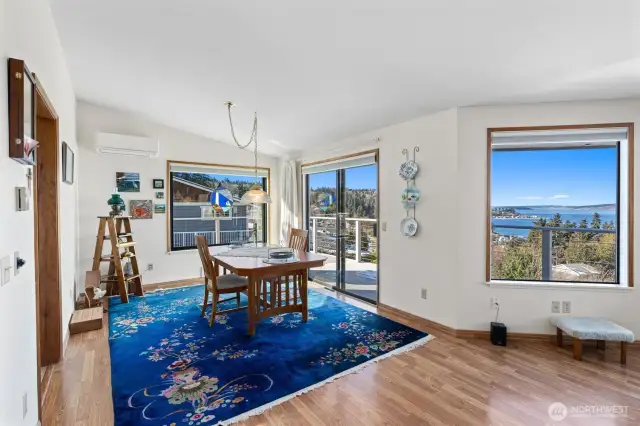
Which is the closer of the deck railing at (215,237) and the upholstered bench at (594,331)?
the upholstered bench at (594,331)

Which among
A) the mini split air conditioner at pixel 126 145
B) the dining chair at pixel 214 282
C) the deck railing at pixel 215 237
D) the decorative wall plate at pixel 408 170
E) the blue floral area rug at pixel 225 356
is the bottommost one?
the blue floral area rug at pixel 225 356

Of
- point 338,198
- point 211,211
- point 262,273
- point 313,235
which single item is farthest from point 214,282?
point 211,211

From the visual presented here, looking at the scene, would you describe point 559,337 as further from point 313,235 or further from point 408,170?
point 313,235

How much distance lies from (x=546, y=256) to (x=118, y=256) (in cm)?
501

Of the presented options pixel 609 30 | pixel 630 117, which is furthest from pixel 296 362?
pixel 630 117

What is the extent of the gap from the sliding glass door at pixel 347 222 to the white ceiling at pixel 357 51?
1.00 m

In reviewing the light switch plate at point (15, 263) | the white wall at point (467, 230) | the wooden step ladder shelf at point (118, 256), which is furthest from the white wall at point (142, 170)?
the light switch plate at point (15, 263)

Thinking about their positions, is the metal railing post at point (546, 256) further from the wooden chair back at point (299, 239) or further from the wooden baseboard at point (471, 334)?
the wooden chair back at point (299, 239)

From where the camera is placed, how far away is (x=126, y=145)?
4.71 meters

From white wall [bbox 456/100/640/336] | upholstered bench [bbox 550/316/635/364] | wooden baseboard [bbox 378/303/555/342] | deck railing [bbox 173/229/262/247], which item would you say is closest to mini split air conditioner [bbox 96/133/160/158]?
deck railing [bbox 173/229/262/247]

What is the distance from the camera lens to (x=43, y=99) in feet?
7.07

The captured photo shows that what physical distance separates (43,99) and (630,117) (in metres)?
4.56

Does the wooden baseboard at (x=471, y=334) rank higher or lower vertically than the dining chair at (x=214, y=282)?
lower

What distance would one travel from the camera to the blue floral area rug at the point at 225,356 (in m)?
2.14
